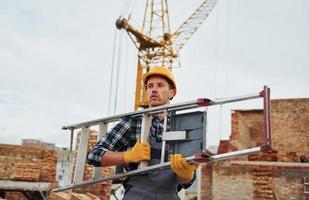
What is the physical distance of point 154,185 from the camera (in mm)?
2379

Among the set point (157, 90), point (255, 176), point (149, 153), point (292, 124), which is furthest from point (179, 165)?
point (292, 124)

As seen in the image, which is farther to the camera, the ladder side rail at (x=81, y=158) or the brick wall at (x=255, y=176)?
the brick wall at (x=255, y=176)

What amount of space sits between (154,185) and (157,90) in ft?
2.25

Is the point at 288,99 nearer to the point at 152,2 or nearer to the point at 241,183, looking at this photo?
the point at 241,183

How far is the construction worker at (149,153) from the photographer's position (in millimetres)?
2314

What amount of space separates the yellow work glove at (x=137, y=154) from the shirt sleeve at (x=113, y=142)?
0.50ft

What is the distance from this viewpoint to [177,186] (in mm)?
2549

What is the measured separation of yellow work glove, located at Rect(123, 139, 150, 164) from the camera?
229cm

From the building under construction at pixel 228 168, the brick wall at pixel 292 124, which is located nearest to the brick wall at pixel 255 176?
the building under construction at pixel 228 168

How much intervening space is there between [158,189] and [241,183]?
8076 millimetres

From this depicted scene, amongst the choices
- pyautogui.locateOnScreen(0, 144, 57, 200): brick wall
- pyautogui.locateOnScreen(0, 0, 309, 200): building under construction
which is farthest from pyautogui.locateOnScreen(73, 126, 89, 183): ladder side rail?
pyautogui.locateOnScreen(0, 144, 57, 200): brick wall

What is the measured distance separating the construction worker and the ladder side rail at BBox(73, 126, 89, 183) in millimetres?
385

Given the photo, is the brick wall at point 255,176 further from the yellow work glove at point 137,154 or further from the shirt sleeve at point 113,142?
the yellow work glove at point 137,154

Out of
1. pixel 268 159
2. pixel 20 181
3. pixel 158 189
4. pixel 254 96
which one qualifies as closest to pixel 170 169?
pixel 158 189
